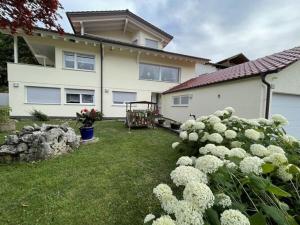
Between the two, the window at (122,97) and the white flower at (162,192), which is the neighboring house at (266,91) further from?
the white flower at (162,192)

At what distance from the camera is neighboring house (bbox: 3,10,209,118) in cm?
1178

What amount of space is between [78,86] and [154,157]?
9419 millimetres

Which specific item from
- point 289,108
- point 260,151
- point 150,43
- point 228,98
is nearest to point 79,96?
point 150,43

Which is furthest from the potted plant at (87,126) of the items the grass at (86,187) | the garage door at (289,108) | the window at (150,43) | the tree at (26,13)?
the window at (150,43)

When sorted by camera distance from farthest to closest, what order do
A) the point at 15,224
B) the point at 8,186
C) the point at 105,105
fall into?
the point at 105,105
the point at 8,186
the point at 15,224

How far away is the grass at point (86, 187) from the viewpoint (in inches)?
113

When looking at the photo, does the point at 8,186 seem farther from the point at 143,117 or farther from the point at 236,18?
the point at 236,18

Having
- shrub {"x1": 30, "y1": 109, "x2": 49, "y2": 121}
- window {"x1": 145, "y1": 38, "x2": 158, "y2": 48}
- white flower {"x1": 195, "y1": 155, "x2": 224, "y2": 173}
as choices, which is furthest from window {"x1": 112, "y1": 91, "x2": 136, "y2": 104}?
white flower {"x1": 195, "y1": 155, "x2": 224, "y2": 173}

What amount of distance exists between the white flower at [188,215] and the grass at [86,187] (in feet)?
6.49

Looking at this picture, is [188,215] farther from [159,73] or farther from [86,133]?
[159,73]

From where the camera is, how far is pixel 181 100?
13.5 m

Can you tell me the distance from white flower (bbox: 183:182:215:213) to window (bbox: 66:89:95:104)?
42.9ft

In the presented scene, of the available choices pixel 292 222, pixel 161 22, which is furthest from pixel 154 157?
pixel 161 22

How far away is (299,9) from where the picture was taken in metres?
8.34
